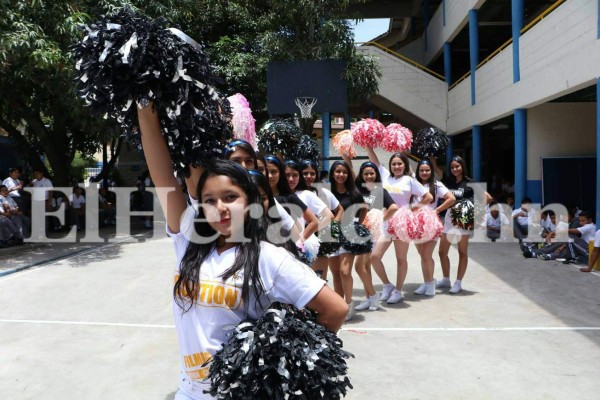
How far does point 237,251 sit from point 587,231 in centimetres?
809

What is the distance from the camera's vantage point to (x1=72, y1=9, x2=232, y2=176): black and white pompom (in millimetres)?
1599

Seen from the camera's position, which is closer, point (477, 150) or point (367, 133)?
point (367, 133)

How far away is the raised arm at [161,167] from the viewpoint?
67.4 inches

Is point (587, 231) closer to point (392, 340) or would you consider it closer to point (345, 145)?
point (345, 145)

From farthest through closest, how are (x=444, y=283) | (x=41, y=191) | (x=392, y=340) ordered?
1. (x=41, y=191)
2. (x=444, y=283)
3. (x=392, y=340)

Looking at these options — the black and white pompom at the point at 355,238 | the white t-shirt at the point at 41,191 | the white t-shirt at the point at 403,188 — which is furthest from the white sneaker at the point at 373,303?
the white t-shirt at the point at 41,191

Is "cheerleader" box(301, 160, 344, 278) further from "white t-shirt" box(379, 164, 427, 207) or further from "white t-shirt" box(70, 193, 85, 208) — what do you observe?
"white t-shirt" box(70, 193, 85, 208)

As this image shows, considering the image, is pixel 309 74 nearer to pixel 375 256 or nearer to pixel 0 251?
pixel 0 251

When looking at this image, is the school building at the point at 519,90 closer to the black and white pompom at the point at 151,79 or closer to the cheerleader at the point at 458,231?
the cheerleader at the point at 458,231

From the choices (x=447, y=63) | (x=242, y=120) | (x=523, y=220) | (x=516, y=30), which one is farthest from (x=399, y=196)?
(x=447, y=63)

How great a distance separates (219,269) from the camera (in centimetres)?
176

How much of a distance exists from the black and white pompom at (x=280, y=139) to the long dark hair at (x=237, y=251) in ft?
9.62

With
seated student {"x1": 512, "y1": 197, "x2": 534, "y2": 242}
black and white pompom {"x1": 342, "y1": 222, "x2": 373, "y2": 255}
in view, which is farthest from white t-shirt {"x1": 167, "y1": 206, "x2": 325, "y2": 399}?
seated student {"x1": 512, "y1": 197, "x2": 534, "y2": 242}

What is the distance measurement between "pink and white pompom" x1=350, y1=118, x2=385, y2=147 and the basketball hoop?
7.58 metres
